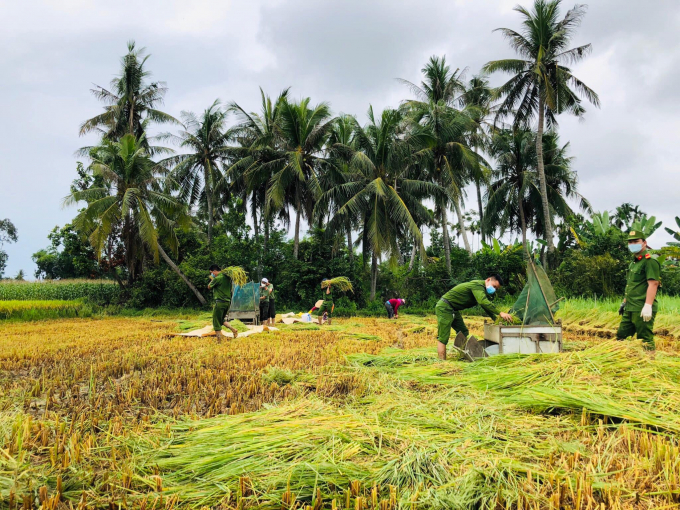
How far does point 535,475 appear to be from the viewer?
208 cm

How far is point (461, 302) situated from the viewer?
5.53 meters

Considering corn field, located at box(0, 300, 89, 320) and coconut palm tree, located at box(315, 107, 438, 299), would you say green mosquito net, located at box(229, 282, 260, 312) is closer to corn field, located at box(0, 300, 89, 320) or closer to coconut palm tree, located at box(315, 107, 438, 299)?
coconut palm tree, located at box(315, 107, 438, 299)

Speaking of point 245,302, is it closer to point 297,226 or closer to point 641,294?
point 297,226

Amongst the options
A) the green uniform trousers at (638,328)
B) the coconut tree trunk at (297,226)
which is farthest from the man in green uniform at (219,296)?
the coconut tree trunk at (297,226)

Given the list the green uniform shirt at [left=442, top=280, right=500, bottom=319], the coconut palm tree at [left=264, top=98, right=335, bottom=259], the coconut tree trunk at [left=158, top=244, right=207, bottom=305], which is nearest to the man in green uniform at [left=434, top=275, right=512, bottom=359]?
the green uniform shirt at [left=442, top=280, right=500, bottom=319]

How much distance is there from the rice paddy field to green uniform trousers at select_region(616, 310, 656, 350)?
3.40 feet

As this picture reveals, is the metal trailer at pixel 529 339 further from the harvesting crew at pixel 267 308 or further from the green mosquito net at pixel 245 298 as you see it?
→ the harvesting crew at pixel 267 308

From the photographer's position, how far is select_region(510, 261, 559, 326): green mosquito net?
4961mm

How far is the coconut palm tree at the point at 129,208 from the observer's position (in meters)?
16.7

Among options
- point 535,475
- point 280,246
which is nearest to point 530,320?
point 535,475

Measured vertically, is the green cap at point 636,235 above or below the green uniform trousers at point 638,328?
above

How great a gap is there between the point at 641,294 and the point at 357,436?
4418 mm

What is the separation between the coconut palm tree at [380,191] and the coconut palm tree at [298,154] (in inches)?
45.1

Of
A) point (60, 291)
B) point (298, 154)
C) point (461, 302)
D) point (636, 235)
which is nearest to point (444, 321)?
point (461, 302)
